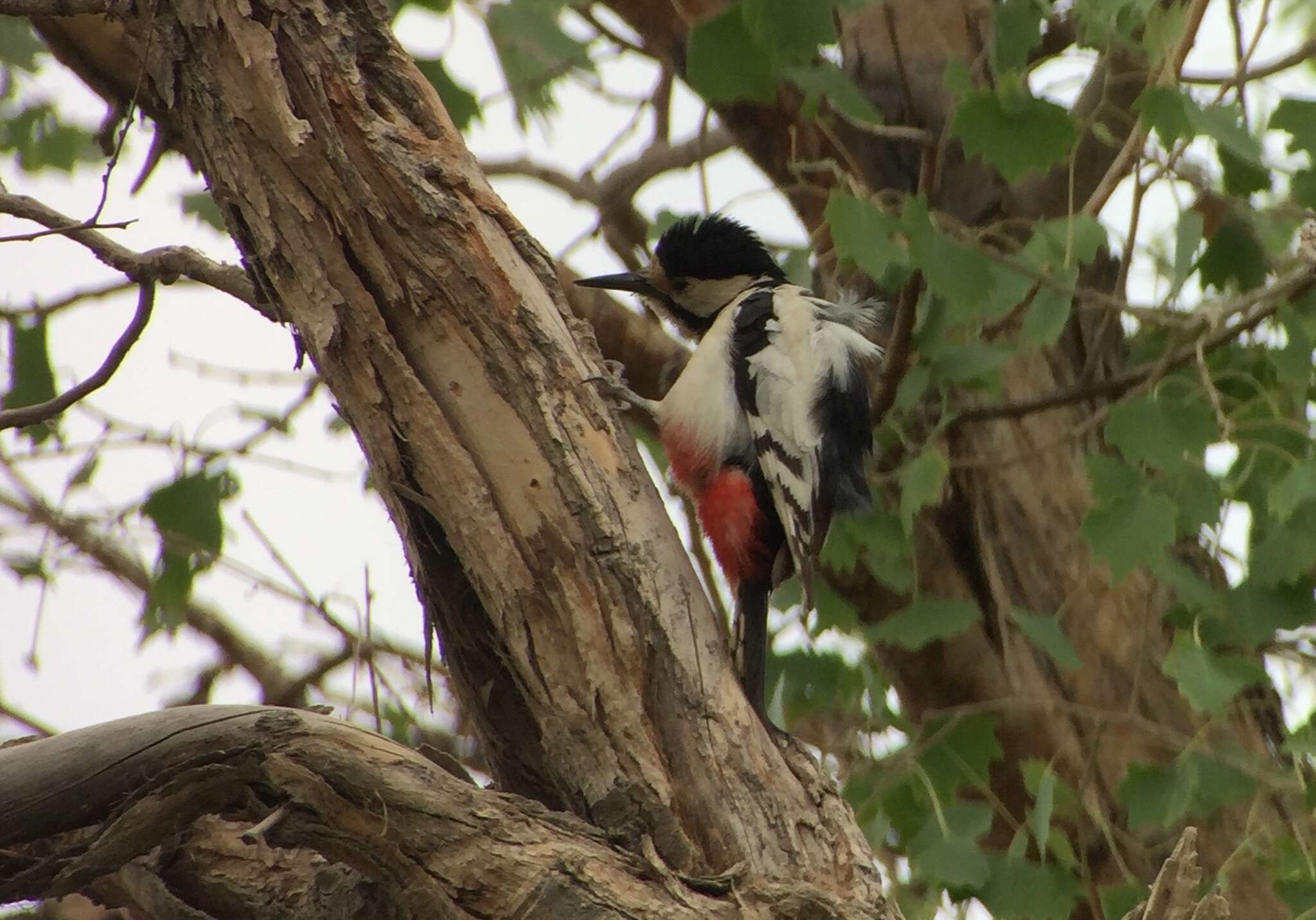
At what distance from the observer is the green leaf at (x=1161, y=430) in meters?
2.59

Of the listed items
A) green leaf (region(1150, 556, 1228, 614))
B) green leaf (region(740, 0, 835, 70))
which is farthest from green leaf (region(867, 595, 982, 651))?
green leaf (region(740, 0, 835, 70))

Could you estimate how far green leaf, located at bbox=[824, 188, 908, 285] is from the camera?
2.58 meters

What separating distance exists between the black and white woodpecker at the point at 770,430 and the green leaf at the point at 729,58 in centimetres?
54

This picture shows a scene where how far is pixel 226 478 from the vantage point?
2.86 meters

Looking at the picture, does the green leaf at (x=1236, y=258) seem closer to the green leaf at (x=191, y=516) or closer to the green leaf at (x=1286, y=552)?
the green leaf at (x=1286, y=552)

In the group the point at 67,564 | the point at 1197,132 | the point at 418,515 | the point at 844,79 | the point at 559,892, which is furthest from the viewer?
the point at 67,564

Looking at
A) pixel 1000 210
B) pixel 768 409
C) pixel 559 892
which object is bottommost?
pixel 559 892

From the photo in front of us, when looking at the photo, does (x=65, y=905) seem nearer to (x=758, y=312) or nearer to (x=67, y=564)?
(x=67, y=564)

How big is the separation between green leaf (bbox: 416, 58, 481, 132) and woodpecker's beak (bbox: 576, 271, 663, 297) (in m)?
0.73

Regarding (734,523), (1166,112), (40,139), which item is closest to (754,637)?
(734,523)

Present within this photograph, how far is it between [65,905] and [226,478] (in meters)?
0.82

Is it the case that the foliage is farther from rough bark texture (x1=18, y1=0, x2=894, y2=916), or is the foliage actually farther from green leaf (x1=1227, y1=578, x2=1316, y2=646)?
rough bark texture (x1=18, y1=0, x2=894, y2=916)

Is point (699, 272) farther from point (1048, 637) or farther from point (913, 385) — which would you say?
point (1048, 637)

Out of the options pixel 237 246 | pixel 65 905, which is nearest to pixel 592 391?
pixel 237 246
